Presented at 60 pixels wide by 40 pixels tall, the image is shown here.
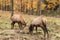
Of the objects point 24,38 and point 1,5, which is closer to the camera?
point 24,38

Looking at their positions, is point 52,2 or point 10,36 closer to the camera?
point 10,36

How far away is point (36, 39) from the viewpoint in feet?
36.7

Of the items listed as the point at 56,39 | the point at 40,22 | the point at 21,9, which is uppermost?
the point at 40,22

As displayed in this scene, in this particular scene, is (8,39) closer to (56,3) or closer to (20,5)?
(56,3)

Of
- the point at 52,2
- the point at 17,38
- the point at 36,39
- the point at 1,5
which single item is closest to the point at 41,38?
the point at 36,39

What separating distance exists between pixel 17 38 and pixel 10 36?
1.59 ft

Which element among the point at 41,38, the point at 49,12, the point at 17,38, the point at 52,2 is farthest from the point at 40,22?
the point at 49,12

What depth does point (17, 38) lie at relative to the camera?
433 inches

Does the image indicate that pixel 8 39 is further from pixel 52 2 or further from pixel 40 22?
pixel 52 2

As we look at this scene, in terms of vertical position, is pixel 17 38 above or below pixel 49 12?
above

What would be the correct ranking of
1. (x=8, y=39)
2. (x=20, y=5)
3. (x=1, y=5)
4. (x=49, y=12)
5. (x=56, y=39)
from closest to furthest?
1. (x=8, y=39)
2. (x=56, y=39)
3. (x=49, y=12)
4. (x=20, y=5)
5. (x=1, y=5)

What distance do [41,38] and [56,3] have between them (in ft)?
105

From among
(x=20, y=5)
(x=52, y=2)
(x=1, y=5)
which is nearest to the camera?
(x=52, y=2)

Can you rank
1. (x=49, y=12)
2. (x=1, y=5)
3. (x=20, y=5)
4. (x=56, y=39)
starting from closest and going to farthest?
(x=56, y=39) < (x=49, y=12) < (x=20, y=5) < (x=1, y=5)
